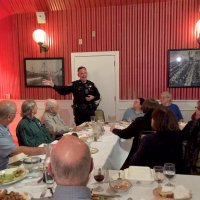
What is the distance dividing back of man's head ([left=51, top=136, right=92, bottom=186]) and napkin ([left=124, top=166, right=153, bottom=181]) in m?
1.02

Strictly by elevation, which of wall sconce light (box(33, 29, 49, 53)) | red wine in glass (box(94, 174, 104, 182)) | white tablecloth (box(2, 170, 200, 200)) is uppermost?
wall sconce light (box(33, 29, 49, 53))

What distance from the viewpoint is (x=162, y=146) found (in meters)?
2.66

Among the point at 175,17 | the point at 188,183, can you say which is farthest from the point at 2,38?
the point at 188,183

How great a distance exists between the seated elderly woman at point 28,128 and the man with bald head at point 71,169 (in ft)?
7.84

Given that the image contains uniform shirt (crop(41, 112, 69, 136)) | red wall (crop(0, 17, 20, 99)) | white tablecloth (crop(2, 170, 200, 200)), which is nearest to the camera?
white tablecloth (crop(2, 170, 200, 200))

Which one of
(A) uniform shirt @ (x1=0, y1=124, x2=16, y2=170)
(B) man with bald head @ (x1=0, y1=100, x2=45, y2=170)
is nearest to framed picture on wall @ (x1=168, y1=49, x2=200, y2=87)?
(B) man with bald head @ (x1=0, y1=100, x2=45, y2=170)

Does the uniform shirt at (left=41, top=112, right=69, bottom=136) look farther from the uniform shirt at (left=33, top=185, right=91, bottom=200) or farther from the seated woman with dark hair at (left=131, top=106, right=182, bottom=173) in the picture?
the uniform shirt at (left=33, top=185, right=91, bottom=200)

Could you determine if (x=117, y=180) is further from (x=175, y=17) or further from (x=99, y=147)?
(x=175, y=17)

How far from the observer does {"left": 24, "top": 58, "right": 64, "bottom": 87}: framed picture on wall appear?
6316mm

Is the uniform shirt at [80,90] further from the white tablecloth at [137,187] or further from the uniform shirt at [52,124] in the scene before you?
the white tablecloth at [137,187]

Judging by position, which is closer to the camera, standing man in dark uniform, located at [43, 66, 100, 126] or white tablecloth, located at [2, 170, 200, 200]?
white tablecloth, located at [2, 170, 200, 200]

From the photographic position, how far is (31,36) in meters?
6.42

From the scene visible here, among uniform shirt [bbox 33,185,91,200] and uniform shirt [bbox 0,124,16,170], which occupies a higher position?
uniform shirt [bbox 33,185,91,200]

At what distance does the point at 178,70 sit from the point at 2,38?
4047 millimetres
